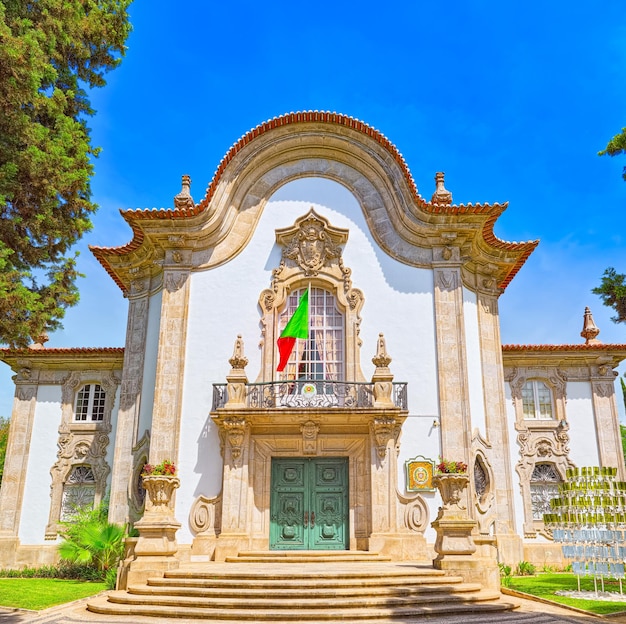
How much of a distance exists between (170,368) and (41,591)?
Answer: 5483 mm

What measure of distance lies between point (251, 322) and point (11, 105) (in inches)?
318

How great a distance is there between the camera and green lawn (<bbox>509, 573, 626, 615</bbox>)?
382 inches

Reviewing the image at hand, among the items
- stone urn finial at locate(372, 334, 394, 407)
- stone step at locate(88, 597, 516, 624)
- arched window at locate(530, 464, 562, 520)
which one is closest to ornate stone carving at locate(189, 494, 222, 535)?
stone step at locate(88, 597, 516, 624)

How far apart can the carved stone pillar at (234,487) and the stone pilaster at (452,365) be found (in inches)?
183

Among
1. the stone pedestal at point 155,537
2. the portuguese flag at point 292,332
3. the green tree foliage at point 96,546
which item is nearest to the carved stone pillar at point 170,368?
the green tree foliage at point 96,546

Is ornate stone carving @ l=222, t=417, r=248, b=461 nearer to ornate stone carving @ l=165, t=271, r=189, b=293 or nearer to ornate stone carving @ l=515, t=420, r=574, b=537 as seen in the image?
ornate stone carving @ l=165, t=271, r=189, b=293

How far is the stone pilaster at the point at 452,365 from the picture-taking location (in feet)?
46.5

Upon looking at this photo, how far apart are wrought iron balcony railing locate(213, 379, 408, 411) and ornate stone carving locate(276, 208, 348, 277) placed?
3.21 m

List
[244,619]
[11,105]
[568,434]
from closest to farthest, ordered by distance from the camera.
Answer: [11,105]
[244,619]
[568,434]

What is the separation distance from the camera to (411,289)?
51.4 ft

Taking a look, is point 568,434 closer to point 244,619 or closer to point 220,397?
point 220,397

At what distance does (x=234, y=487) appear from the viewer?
1385cm

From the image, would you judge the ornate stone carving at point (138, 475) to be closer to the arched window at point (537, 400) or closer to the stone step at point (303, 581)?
the stone step at point (303, 581)

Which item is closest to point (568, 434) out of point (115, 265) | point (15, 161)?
point (115, 265)
